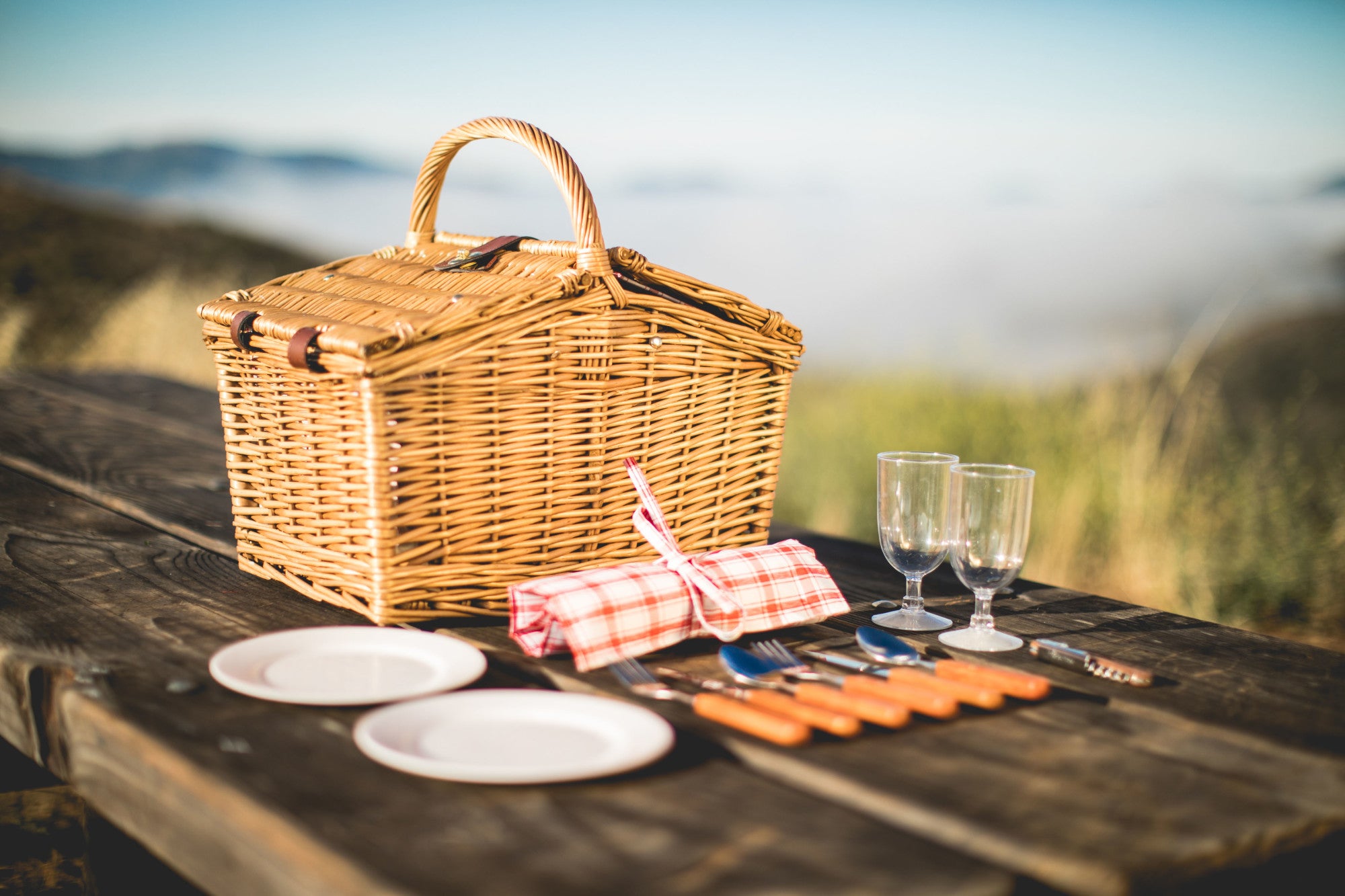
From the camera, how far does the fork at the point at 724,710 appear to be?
2.83ft

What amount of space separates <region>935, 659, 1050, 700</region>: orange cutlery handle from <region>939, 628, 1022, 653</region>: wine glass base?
0.10 meters

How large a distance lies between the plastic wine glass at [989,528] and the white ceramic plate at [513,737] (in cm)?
41

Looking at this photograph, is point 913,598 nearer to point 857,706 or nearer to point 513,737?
point 857,706

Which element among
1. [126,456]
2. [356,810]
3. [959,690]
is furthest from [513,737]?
[126,456]

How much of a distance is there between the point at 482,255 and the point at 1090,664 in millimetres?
857

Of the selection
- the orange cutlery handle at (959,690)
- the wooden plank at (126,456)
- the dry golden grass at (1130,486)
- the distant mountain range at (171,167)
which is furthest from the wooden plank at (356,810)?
the distant mountain range at (171,167)

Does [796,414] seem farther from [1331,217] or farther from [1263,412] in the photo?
[1331,217]

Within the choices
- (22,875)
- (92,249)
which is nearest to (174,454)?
(22,875)

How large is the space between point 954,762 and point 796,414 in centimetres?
420

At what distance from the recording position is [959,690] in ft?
3.16

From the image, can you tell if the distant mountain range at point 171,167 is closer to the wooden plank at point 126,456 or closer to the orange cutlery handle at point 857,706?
the wooden plank at point 126,456

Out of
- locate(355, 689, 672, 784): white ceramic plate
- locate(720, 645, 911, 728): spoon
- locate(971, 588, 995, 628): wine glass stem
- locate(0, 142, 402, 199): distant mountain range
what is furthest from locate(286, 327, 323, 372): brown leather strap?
locate(0, 142, 402, 199): distant mountain range

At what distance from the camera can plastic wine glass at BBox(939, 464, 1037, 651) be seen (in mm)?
1098

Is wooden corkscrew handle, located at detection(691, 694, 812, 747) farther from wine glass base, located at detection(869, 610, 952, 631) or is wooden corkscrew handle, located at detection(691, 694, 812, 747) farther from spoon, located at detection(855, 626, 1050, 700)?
wine glass base, located at detection(869, 610, 952, 631)
